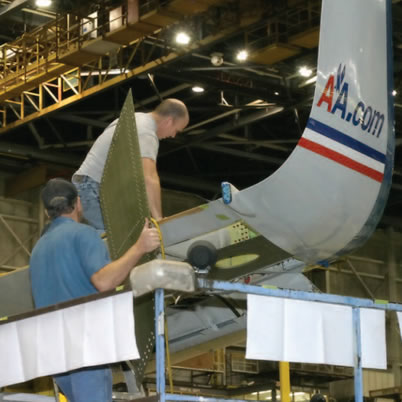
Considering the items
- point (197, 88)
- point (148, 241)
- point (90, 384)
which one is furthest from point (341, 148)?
point (197, 88)

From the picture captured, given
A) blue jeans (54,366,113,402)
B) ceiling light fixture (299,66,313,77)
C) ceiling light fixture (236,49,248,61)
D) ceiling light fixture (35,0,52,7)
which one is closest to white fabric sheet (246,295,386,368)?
blue jeans (54,366,113,402)

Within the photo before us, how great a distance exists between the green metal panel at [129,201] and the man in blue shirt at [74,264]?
0.43 metres

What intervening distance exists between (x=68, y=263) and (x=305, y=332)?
152cm

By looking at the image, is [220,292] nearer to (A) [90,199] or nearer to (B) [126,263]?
(B) [126,263]

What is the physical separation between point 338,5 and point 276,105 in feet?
72.6

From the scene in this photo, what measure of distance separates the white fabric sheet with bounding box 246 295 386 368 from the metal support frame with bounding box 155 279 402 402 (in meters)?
0.03

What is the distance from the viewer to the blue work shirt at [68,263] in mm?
5824

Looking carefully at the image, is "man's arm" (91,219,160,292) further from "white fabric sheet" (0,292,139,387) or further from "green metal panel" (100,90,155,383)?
"green metal panel" (100,90,155,383)

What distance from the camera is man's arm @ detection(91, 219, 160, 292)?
557 cm

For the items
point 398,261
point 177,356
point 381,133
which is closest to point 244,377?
point 398,261

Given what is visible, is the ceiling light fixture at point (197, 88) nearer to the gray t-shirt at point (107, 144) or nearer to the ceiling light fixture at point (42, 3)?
the ceiling light fixture at point (42, 3)

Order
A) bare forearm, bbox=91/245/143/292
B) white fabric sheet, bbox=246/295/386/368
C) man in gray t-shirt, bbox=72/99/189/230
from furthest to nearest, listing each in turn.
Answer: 1. man in gray t-shirt, bbox=72/99/189/230
2. bare forearm, bbox=91/245/143/292
3. white fabric sheet, bbox=246/295/386/368

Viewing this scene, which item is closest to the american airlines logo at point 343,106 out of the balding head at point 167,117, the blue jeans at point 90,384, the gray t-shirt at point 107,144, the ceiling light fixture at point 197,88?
the balding head at point 167,117

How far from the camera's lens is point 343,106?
7.82 meters
